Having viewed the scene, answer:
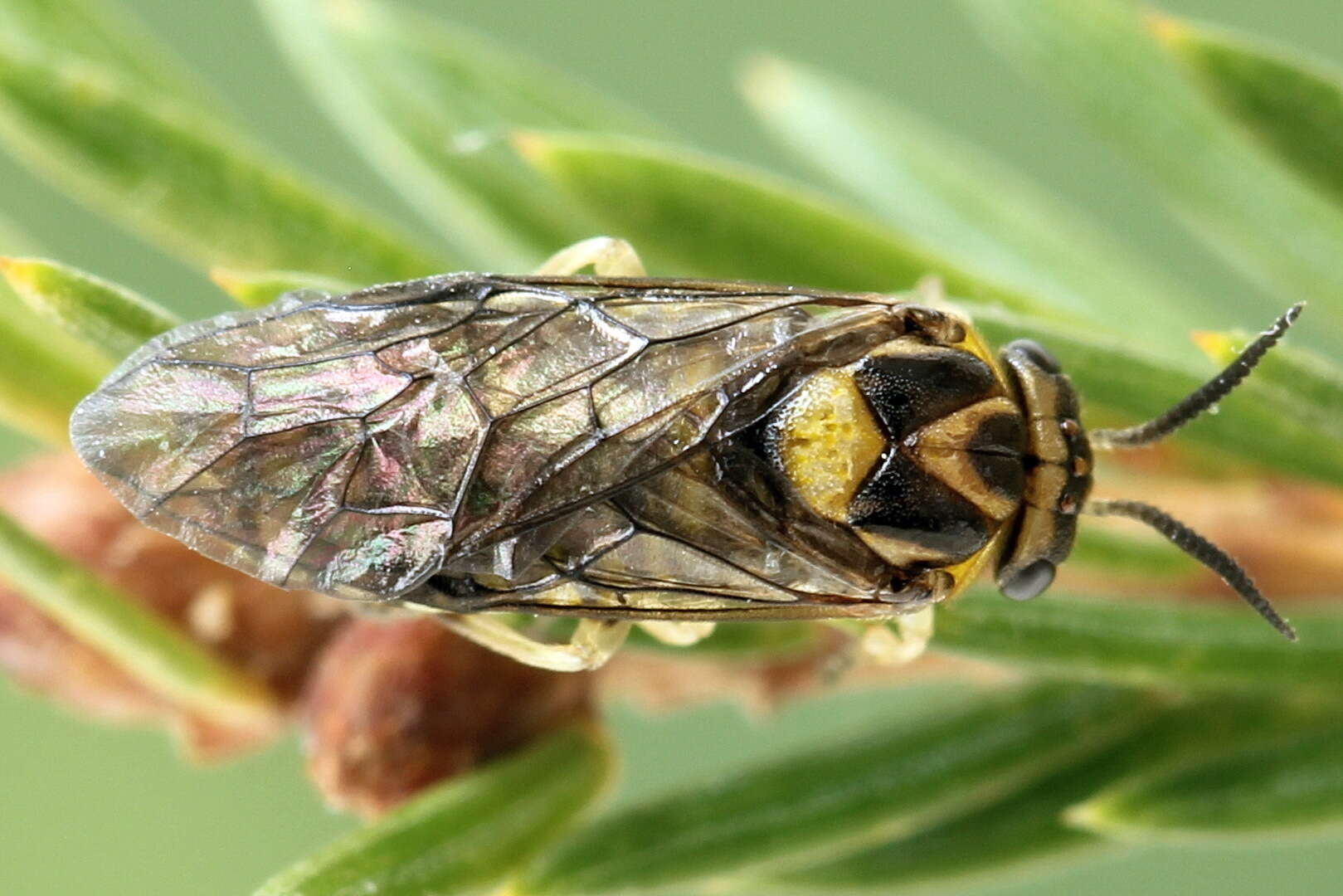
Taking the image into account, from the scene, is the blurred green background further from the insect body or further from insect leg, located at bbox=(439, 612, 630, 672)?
insect leg, located at bbox=(439, 612, 630, 672)

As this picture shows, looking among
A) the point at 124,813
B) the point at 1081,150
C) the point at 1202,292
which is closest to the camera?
the point at 124,813


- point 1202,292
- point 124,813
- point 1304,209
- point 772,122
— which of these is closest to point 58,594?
point 772,122

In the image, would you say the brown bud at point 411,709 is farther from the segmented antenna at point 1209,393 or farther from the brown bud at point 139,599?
the segmented antenna at point 1209,393

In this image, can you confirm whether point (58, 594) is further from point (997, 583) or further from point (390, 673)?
point (997, 583)

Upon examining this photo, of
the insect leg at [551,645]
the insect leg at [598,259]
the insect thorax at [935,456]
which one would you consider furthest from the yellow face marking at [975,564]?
the insect leg at [598,259]

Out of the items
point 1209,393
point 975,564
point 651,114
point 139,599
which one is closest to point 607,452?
point 975,564

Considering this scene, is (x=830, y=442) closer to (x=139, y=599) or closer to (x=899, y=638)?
(x=899, y=638)
